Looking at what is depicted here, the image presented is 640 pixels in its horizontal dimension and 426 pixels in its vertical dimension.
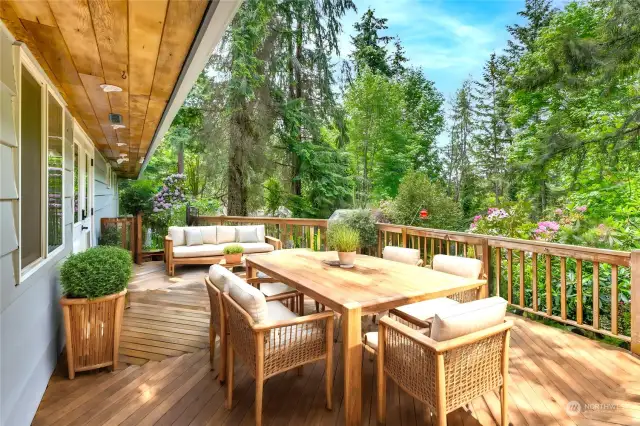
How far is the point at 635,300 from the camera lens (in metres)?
2.73

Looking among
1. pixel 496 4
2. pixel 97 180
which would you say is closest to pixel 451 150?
pixel 496 4

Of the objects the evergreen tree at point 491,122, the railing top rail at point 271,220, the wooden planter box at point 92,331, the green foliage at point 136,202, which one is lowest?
the wooden planter box at point 92,331

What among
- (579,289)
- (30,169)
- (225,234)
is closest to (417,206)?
(225,234)

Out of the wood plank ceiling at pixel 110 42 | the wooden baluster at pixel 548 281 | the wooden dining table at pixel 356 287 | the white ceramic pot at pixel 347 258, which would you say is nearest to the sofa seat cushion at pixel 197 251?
the wooden dining table at pixel 356 287

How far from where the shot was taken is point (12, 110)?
183 cm

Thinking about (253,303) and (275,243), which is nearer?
(253,303)

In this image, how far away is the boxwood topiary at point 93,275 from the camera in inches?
97.4

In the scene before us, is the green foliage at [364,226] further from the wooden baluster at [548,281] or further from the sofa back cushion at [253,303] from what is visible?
the sofa back cushion at [253,303]

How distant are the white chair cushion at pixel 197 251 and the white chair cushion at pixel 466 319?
4948 millimetres

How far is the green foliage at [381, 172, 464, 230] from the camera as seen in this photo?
7352 mm

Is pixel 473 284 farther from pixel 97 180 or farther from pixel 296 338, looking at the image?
pixel 97 180

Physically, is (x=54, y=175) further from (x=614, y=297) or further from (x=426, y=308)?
(x=614, y=297)

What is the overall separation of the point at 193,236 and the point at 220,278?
4215mm

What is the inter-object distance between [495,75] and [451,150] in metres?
4.08
